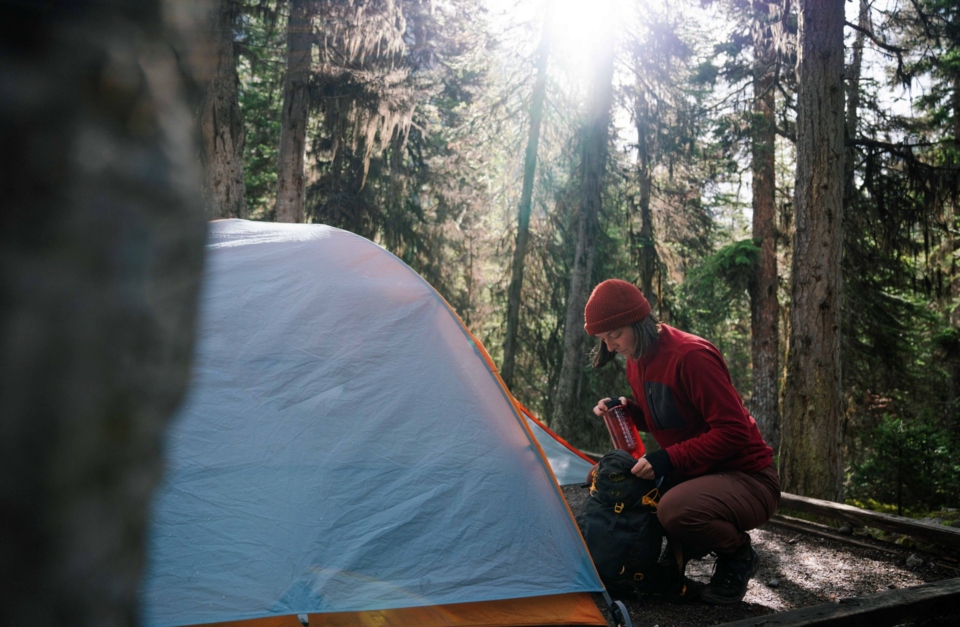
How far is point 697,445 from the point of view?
3.03m

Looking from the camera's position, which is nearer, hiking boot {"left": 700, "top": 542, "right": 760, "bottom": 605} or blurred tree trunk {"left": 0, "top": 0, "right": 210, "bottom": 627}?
blurred tree trunk {"left": 0, "top": 0, "right": 210, "bottom": 627}

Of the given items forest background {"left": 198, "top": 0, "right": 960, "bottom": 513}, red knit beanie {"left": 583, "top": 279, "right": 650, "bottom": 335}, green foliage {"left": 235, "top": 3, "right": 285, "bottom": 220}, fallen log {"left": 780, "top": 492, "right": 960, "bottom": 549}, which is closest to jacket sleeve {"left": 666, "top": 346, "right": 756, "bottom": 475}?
red knit beanie {"left": 583, "top": 279, "right": 650, "bottom": 335}

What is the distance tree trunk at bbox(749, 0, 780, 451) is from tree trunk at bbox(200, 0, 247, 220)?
339 inches

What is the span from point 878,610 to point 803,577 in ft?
3.20

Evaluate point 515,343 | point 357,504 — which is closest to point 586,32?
point 515,343

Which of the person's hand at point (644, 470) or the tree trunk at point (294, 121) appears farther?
the tree trunk at point (294, 121)

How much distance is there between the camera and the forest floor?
298cm

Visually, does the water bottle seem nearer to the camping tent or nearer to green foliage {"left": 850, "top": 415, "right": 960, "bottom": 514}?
the camping tent

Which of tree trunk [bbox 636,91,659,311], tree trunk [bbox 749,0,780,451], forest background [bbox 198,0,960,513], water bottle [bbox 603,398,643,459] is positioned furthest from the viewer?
tree trunk [bbox 636,91,659,311]

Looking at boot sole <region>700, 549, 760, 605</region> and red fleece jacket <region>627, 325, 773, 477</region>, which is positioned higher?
red fleece jacket <region>627, 325, 773, 477</region>

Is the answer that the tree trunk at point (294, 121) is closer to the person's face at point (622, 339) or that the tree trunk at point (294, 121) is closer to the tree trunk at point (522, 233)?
the tree trunk at point (522, 233)

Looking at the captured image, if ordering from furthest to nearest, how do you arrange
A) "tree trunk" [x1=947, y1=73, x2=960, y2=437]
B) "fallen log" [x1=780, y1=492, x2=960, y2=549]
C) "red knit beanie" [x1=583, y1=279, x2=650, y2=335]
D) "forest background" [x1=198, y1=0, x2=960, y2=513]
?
"tree trunk" [x1=947, y1=73, x2=960, y2=437]
"forest background" [x1=198, y1=0, x2=960, y2=513]
"fallen log" [x1=780, y1=492, x2=960, y2=549]
"red knit beanie" [x1=583, y1=279, x2=650, y2=335]

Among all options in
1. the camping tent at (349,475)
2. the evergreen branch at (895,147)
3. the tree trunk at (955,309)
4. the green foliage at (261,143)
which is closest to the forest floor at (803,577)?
the camping tent at (349,475)

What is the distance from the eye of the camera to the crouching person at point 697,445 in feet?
9.70
